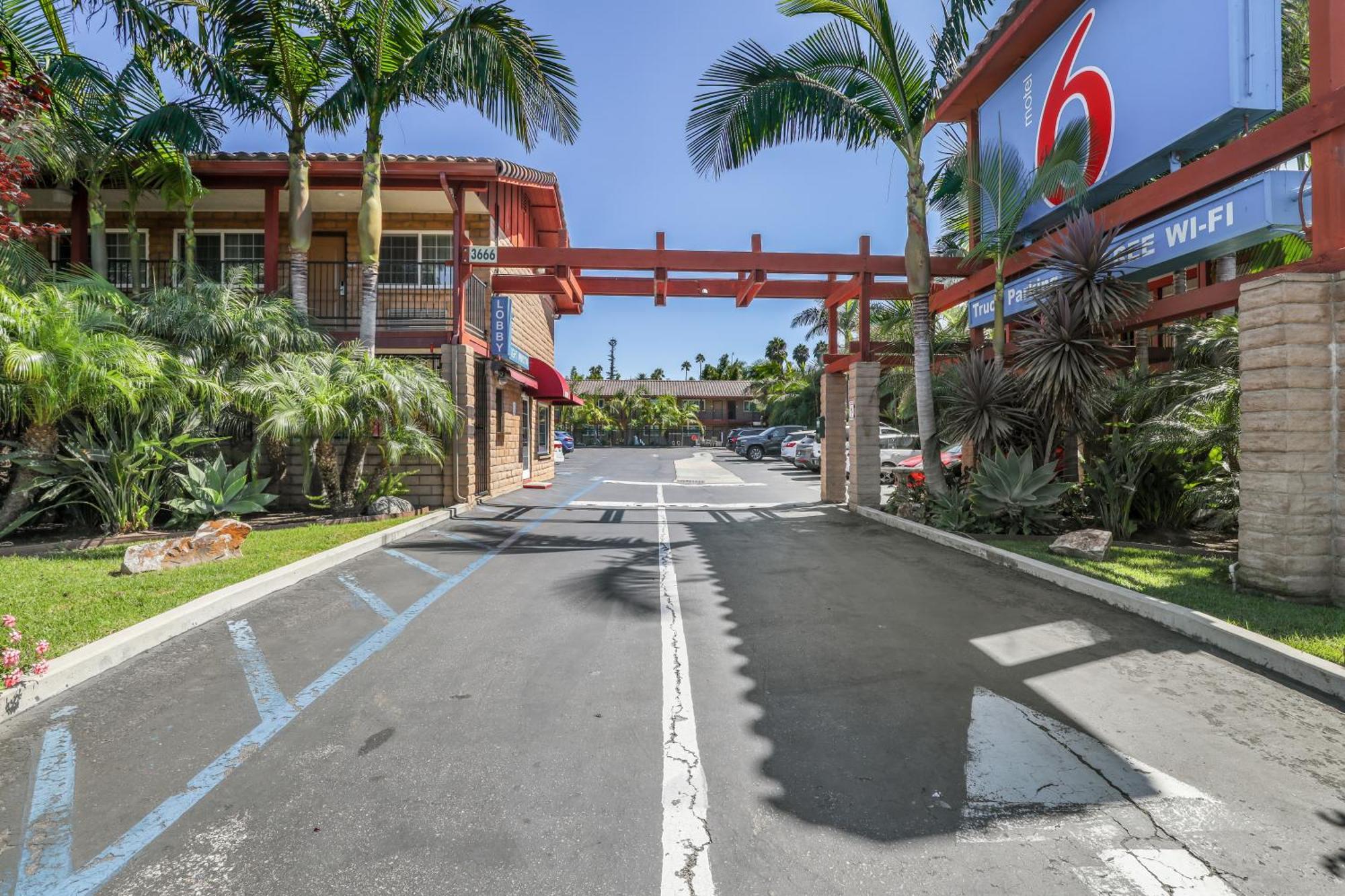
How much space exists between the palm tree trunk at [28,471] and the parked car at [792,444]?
25.4 meters

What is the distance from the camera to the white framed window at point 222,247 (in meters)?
15.9

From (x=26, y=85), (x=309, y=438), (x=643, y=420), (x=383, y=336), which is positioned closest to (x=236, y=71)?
(x=383, y=336)

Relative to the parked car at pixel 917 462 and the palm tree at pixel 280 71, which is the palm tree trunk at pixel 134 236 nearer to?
the palm tree at pixel 280 71

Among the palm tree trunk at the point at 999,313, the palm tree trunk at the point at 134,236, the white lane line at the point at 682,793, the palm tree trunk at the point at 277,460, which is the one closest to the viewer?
the white lane line at the point at 682,793

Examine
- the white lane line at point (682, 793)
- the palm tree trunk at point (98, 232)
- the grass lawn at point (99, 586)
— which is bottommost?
the white lane line at point (682, 793)

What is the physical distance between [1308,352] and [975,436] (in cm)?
459

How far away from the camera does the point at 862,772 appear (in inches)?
123

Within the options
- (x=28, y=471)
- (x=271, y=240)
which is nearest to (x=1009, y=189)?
(x=271, y=240)

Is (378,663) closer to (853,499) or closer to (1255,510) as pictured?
(1255,510)

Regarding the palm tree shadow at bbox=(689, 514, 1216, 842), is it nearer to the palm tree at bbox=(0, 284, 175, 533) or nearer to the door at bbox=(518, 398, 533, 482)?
the palm tree at bbox=(0, 284, 175, 533)

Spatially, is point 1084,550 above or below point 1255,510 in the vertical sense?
below

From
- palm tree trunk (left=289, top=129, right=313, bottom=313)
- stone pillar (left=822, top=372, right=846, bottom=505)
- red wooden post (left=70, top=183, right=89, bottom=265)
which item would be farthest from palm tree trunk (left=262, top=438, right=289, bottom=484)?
stone pillar (left=822, top=372, right=846, bottom=505)

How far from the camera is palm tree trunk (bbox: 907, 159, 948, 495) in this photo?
11.4 metres

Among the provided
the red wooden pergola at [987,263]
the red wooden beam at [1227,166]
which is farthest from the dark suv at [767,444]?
the red wooden beam at [1227,166]
